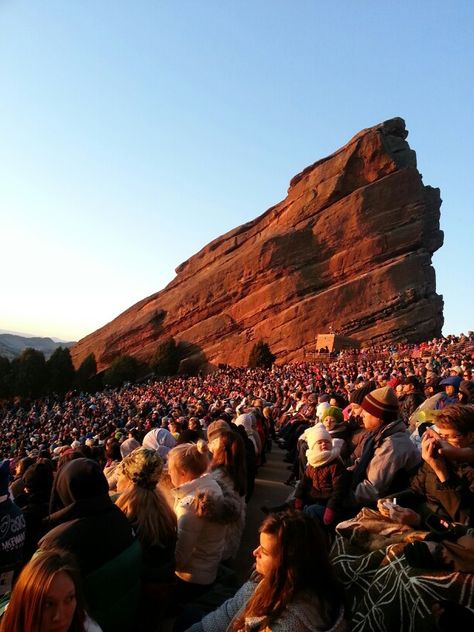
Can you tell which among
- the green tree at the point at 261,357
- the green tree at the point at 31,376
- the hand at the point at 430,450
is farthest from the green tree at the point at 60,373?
the hand at the point at 430,450

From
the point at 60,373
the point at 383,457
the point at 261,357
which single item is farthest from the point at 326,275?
→ the point at 383,457

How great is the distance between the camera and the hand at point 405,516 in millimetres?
3223

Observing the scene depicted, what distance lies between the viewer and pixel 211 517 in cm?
402

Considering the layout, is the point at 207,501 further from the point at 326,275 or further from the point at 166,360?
the point at 166,360

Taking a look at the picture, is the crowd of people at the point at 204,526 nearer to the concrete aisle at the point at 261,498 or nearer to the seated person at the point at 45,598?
the seated person at the point at 45,598

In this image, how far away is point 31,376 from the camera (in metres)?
54.9

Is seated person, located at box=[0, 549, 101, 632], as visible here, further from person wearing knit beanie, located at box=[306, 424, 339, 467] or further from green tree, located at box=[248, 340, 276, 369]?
green tree, located at box=[248, 340, 276, 369]

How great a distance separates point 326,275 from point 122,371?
81.7ft

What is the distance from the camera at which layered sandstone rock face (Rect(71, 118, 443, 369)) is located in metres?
51.2

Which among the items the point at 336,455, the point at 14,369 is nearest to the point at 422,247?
the point at 14,369

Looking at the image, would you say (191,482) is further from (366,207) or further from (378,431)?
(366,207)

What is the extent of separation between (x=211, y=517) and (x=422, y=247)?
54131 millimetres

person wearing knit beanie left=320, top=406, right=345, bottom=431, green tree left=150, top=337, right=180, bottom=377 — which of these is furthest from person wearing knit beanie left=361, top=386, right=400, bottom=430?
green tree left=150, top=337, right=180, bottom=377

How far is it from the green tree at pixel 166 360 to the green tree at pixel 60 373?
9210mm
